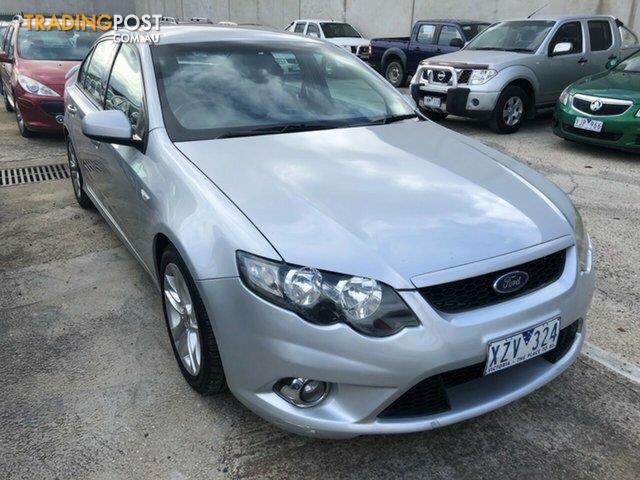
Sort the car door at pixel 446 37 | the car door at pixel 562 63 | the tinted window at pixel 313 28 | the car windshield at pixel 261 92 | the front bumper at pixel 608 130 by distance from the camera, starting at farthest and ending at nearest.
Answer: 1. the tinted window at pixel 313 28
2. the car door at pixel 446 37
3. the car door at pixel 562 63
4. the front bumper at pixel 608 130
5. the car windshield at pixel 261 92

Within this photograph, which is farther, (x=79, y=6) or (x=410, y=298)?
(x=79, y=6)

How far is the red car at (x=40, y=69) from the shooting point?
23.7 feet

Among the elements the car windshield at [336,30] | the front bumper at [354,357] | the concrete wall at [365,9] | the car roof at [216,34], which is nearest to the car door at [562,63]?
the concrete wall at [365,9]

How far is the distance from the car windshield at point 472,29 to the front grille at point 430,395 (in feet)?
35.8

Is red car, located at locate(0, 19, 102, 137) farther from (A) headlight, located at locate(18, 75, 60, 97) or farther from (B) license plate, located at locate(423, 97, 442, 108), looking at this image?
(B) license plate, located at locate(423, 97, 442, 108)

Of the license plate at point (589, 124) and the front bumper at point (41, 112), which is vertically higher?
the license plate at point (589, 124)

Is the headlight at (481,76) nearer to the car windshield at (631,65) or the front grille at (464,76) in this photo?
the front grille at (464,76)

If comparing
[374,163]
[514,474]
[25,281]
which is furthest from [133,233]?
[514,474]

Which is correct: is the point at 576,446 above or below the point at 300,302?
below

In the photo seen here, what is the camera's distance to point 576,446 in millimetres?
2258

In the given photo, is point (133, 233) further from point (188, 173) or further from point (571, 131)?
point (571, 131)

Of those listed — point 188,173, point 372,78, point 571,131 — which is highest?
point 372,78

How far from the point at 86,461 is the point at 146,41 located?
233cm

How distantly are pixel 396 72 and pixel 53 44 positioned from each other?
7721 millimetres
